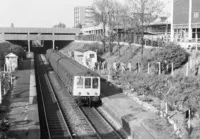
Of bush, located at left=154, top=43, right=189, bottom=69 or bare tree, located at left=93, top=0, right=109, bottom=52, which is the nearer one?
bush, located at left=154, top=43, right=189, bottom=69

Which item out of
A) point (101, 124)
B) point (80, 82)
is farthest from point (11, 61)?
point (101, 124)

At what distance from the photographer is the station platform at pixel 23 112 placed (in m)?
15.3

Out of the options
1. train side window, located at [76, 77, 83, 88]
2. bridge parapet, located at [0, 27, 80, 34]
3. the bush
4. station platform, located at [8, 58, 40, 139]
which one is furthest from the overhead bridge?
train side window, located at [76, 77, 83, 88]

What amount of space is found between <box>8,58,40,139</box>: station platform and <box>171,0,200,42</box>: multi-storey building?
60.3 feet

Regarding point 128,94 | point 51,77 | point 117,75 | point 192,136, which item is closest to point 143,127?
point 192,136

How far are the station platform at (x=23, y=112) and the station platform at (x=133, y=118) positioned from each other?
451 cm

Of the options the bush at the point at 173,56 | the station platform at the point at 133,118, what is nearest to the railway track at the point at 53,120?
the station platform at the point at 133,118

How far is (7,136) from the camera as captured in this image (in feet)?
46.5

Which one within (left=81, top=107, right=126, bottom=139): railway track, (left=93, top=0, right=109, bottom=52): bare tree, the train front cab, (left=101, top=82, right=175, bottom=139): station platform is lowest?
(left=81, top=107, right=126, bottom=139): railway track

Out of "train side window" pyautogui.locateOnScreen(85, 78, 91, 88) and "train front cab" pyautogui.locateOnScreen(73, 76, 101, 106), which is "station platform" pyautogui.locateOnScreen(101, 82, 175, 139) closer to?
"train front cab" pyautogui.locateOnScreen(73, 76, 101, 106)

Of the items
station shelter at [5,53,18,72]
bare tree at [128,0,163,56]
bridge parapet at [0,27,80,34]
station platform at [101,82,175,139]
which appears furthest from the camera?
bridge parapet at [0,27,80,34]

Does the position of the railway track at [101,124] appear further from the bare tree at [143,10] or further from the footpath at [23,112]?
the bare tree at [143,10]

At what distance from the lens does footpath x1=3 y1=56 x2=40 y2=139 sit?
1526 centimetres

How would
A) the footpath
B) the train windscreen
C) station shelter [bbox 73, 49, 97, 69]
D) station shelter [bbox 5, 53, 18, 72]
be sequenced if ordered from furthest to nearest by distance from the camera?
station shelter [bbox 73, 49, 97, 69] → station shelter [bbox 5, 53, 18, 72] → the train windscreen → the footpath
